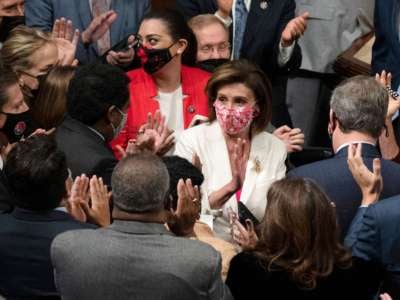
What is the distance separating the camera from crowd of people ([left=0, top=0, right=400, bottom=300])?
3.41 m

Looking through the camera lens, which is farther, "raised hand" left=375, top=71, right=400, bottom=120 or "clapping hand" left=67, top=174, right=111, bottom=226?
"raised hand" left=375, top=71, right=400, bottom=120

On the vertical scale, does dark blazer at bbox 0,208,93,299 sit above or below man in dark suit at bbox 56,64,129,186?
below

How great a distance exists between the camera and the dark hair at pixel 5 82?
4.78 meters

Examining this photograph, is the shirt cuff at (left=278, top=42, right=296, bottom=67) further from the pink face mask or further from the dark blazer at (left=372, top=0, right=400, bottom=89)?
the pink face mask

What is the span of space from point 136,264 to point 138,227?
13cm

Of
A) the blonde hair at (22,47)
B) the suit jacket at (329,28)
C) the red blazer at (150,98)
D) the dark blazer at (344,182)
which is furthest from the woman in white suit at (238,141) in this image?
the suit jacket at (329,28)

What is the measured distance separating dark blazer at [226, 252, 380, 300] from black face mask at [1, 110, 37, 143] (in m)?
1.73

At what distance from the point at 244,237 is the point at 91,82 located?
1143 millimetres

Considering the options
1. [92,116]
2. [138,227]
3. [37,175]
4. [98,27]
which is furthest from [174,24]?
[138,227]

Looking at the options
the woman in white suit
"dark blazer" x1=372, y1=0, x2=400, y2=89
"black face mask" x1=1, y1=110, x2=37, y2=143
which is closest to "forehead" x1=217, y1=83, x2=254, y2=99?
the woman in white suit

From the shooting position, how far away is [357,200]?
421 cm

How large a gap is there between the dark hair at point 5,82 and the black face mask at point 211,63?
127 centimetres

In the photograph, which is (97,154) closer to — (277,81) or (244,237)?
(244,237)

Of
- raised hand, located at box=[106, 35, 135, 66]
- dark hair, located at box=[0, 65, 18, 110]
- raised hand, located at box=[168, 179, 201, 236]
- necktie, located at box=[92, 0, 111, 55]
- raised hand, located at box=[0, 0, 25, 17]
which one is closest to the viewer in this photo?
raised hand, located at box=[168, 179, 201, 236]
